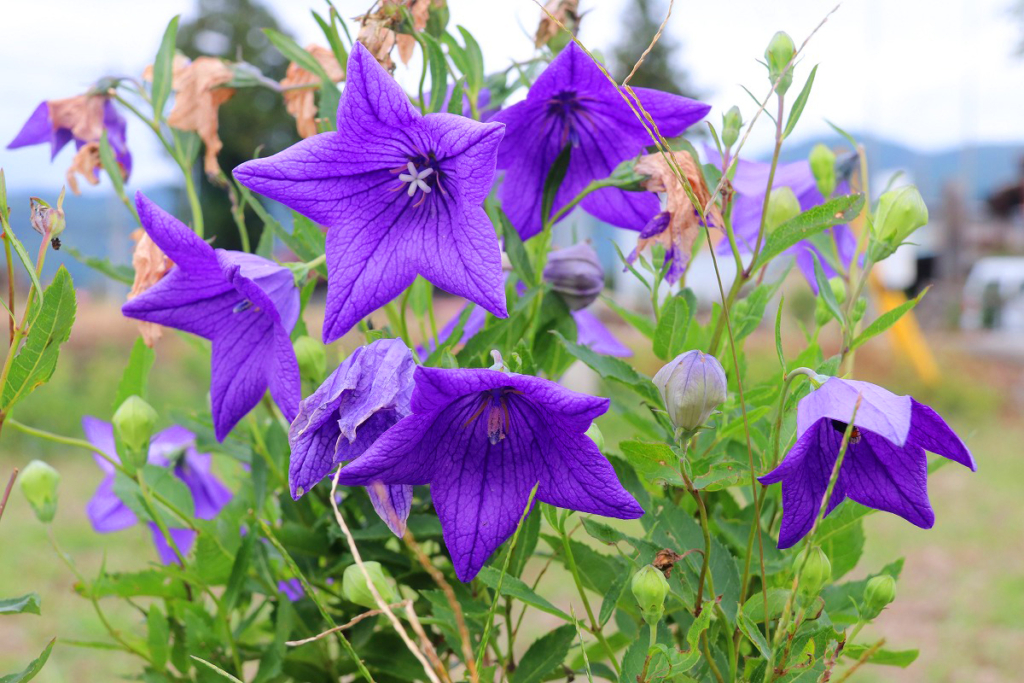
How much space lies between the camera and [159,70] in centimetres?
82

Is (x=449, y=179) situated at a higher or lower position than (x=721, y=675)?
higher

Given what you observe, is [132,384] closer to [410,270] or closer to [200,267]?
[200,267]

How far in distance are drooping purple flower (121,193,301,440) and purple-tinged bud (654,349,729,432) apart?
0.24m

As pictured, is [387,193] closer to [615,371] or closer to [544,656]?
[615,371]

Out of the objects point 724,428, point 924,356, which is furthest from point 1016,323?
point 724,428

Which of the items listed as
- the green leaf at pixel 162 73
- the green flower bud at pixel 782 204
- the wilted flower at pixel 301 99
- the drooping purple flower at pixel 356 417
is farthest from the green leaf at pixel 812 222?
the green leaf at pixel 162 73

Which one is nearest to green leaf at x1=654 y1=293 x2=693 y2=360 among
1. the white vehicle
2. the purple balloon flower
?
the purple balloon flower

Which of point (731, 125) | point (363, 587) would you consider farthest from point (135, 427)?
point (731, 125)

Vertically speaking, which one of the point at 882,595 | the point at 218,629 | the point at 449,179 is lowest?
the point at 218,629

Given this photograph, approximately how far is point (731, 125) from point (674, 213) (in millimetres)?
73

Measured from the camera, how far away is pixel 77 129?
874 millimetres

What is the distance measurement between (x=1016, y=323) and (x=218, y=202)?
13237 mm

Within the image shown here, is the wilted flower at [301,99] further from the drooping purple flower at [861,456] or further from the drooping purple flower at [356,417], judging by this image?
the drooping purple flower at [861,456]

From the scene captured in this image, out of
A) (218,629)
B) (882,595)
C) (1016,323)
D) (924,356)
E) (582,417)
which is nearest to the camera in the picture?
(582,417)
